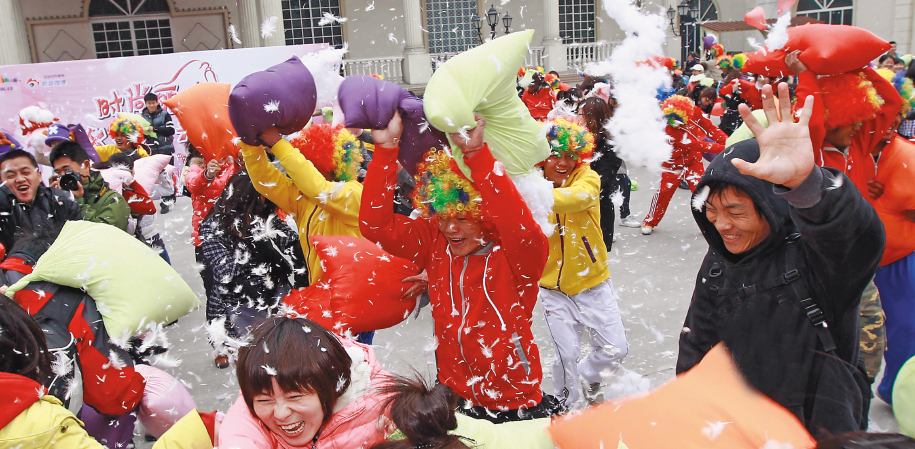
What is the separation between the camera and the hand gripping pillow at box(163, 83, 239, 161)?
3.51 m

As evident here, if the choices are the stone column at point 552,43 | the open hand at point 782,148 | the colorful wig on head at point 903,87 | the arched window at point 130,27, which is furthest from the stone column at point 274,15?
the open hand at point 782,148

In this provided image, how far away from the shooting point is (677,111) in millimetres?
6395

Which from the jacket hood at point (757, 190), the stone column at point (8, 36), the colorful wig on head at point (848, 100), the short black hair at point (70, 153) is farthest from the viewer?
the stone column at point (8, 36)

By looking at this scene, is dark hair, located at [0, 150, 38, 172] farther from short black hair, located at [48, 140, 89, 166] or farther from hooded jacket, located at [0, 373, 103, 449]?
hooded jacket, located at [0, 373, 103, 449]

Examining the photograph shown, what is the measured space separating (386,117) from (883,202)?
8.35ft

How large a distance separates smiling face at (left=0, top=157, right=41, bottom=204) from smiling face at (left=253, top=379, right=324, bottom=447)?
9.52 feet

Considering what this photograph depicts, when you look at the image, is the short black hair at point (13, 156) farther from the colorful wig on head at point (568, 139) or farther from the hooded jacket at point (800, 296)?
the hooded jacket at point (800, 296)

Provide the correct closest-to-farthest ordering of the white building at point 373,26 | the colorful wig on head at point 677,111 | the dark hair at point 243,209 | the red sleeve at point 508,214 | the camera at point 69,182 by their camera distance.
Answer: the red sleeve at point 508,214, the dark hair at point 243,209, the camera at point 69,182, the colorful wig on head at point 677,111, the white building at point 373,26

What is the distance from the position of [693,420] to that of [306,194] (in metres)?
2.24

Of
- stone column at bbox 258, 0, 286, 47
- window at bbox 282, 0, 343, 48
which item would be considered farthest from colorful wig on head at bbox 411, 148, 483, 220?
window at bbox 282, 0, 343, 48

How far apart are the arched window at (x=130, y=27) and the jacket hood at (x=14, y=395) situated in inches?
811

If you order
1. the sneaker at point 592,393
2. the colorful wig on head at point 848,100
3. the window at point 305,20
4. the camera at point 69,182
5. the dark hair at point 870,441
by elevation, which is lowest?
the sneaker at point 592,393

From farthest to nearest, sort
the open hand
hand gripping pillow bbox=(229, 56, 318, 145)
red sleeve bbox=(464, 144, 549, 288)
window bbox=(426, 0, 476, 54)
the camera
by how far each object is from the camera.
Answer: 1. window bbox=(426, 0, 476, 54)
2. the camera
3. hand gripping pillow bbox=(229, 56, 318, 145)
4. red sleeve bbox=(464, 144, 549, 288)
5. the open hand

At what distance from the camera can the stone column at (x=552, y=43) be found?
1869cm
